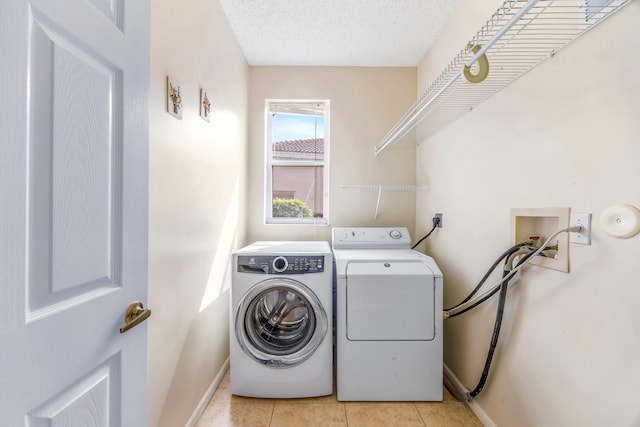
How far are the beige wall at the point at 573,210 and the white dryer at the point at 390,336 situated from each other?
0.80ft

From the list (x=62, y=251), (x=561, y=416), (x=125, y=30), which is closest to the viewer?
(x=62, y=251)

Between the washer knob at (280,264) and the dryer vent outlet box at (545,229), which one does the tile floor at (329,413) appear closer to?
the washer knob at (280,264)

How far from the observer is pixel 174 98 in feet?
4.48

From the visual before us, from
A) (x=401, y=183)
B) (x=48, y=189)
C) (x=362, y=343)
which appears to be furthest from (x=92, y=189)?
(x=401, y=183)

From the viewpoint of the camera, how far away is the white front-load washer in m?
1.82

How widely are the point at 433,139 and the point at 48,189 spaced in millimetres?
2347

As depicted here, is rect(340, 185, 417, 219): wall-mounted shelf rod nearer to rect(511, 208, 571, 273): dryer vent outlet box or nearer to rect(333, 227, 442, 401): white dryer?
rect(333, 227, 442, 401): white dryer

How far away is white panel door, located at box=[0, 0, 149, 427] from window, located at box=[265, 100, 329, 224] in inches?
78.9

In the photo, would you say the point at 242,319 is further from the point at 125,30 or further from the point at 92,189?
the point at 125,30

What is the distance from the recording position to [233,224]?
2.28 metres

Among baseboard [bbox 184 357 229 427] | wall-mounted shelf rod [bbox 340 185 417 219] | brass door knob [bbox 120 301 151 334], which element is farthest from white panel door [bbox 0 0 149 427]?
wall-mounted shelf rod [bbox 340 185 417 219]

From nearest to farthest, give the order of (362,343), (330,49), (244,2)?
(362,343) → (244,2) → (330,49)

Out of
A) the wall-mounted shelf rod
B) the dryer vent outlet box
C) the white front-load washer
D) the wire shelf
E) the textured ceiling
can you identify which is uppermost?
the textured ceiling

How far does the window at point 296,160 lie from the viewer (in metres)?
2.86
